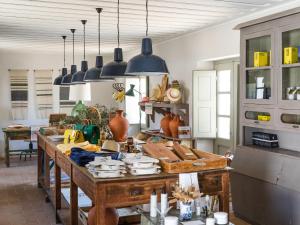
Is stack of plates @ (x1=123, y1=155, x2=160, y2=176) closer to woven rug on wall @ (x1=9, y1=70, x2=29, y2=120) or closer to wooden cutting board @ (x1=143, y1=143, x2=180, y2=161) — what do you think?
wooden cutting board @ (x1=143, y1=143, x2=180, y2=161)


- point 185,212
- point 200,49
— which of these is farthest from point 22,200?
point 185,212

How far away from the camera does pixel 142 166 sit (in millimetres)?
2941

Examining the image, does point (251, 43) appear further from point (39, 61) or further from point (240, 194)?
point (39, 61)

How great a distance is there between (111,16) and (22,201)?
9.63ft

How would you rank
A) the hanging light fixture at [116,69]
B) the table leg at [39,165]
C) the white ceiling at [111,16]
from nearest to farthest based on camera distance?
1. the hanging light fixture at [116,69]
2. the white ceiling at [111,16]
3. the table leg at [39,165]

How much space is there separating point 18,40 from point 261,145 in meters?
5.17

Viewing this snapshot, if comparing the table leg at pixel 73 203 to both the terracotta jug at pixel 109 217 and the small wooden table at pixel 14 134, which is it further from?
the small wooden table at pixel 14 134

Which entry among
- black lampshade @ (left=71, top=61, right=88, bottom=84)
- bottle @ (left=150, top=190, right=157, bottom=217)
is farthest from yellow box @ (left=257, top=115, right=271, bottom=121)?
black lampshade @ (left=71, top=61, right=88, bottom=84)

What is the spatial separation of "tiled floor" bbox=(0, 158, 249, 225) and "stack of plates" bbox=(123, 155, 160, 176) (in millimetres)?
2009

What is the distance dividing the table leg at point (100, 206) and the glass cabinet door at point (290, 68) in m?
2.19

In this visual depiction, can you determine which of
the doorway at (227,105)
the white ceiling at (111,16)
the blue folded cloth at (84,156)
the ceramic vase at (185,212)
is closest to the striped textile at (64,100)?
the white ceiling at (111,16)

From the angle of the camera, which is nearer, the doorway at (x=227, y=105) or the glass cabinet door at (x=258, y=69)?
the glass cabinet door at (x=258, y=69)

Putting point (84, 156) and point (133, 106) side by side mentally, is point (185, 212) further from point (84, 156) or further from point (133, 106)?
point (133, 106)

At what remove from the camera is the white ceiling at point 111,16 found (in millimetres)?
4484
